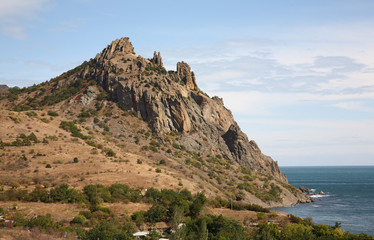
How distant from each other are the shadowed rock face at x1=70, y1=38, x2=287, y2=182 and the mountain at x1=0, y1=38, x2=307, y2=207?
34 centimetres

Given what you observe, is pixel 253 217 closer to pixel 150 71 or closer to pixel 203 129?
pixel 203 129

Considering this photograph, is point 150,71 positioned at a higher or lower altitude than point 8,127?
higher

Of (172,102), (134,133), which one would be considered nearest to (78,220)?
(134,133)

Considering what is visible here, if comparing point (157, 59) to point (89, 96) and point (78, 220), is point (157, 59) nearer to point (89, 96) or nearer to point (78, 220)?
point (89, 96)

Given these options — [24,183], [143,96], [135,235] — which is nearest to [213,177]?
[143,96]

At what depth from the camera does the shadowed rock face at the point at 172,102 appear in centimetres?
11525

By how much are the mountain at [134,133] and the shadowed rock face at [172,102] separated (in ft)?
1.11

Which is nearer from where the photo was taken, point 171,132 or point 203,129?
point 171,132

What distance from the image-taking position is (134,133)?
108 meters

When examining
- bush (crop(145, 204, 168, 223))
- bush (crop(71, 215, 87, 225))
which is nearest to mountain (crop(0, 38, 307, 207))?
bush (crop(145, 204, 168, 223))

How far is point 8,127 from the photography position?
269 feet

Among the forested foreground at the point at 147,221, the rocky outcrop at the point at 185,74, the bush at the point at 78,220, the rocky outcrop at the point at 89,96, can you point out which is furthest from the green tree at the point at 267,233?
the rocky outcrop at the point at 185,74

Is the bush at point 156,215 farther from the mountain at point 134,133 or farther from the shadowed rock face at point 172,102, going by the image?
the shadowed rock face at point 172,102

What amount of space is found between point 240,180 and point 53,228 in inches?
2884
